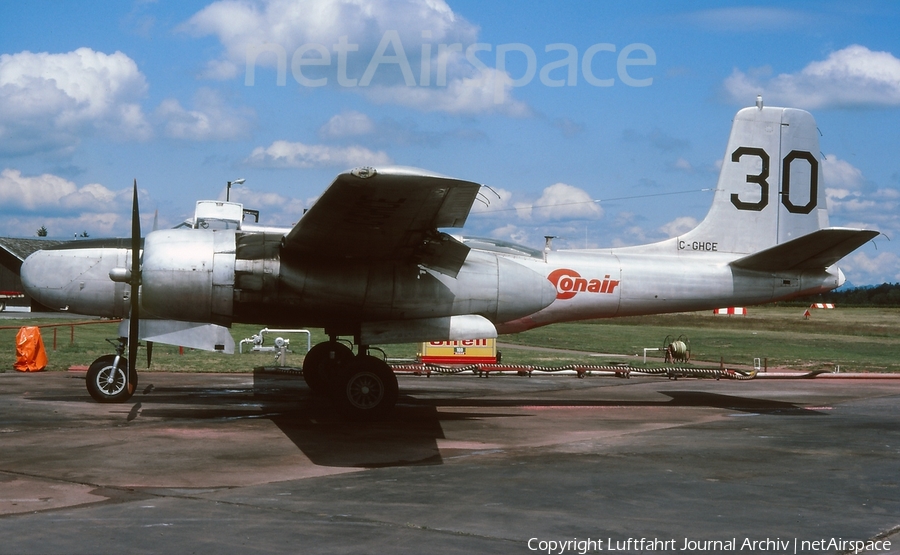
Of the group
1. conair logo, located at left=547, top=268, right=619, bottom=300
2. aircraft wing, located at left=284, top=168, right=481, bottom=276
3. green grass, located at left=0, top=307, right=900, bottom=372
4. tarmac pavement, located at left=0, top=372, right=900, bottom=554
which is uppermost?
aircraft wing, located at left=284, top=168, right=481, bottom=276

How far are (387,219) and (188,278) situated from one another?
3.18 meters

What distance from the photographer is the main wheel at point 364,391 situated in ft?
42.0

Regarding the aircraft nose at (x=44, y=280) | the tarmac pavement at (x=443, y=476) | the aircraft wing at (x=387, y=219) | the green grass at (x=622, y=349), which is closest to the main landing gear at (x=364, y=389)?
the tarmac pavement at (x=443, y=476)

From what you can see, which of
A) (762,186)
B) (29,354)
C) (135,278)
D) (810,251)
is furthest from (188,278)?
(762,186)

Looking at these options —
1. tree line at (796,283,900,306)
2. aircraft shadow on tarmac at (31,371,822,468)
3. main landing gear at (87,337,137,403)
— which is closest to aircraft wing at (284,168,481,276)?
aircraft shadow on tarmac at (31,371,822,468)

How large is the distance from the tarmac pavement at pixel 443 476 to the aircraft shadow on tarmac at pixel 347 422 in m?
0.06

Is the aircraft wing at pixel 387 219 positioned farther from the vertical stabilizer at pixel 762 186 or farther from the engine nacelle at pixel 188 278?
the vertical stabilizer at pixel 762 186

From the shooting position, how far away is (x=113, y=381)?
14078 mm

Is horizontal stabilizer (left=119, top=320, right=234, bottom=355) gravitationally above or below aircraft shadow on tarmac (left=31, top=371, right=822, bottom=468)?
above

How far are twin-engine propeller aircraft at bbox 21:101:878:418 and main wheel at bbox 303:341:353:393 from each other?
0.04m

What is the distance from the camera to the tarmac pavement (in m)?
6.24

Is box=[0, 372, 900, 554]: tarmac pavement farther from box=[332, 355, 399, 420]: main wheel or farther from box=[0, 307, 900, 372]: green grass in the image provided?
box=[0, 307, 900, 372]: green grass

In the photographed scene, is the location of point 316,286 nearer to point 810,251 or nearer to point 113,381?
point 113,381

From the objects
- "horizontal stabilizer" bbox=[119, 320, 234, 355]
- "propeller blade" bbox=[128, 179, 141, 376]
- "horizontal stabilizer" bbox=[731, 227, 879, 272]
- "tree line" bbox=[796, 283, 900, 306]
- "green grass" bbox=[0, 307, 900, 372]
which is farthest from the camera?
"tree line" bbox=[796, 283, 900, 306]
